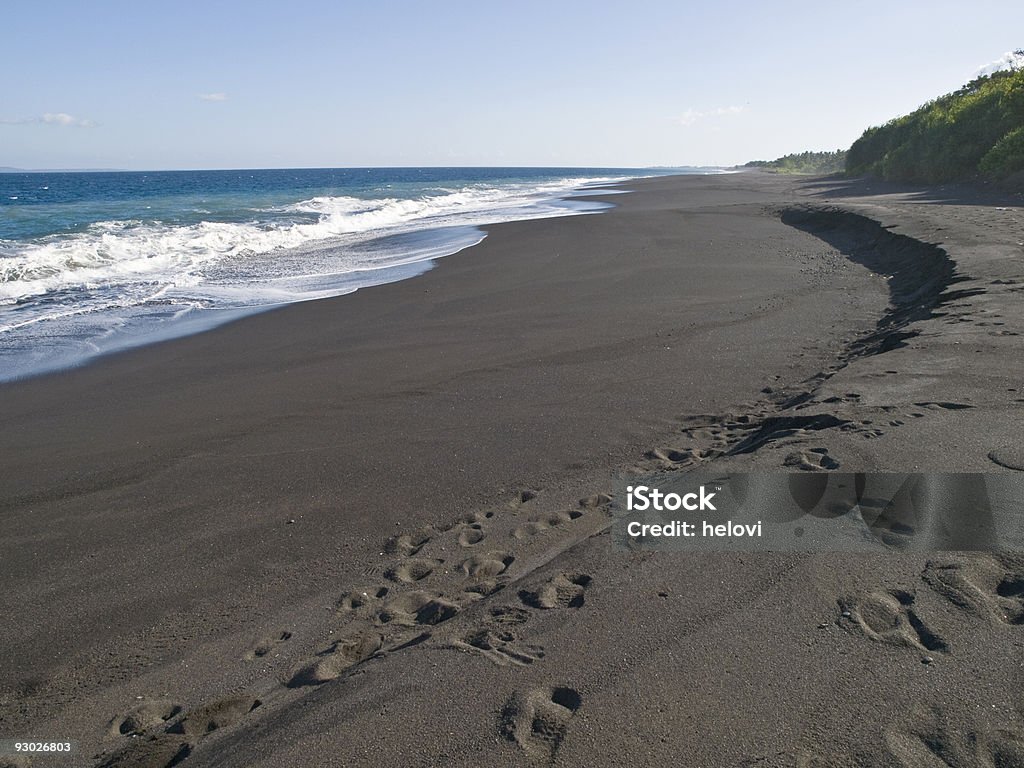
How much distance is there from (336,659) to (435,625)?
1.36 feet

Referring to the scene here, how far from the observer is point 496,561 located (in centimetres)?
341

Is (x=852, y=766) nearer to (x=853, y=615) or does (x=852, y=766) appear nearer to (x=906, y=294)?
(x=853, y=615)

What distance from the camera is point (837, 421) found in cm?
416

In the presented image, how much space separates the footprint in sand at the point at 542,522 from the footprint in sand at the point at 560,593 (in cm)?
65

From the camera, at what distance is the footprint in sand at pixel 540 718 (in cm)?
199

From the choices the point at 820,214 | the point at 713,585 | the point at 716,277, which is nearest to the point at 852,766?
the point at 713,585

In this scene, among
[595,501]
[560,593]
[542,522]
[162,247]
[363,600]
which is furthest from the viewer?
[162,247]

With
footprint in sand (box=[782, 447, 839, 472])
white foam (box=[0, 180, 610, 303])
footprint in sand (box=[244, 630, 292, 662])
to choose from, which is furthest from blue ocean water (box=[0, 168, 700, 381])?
footprint in sand (box=[782, 447, 839, 472])

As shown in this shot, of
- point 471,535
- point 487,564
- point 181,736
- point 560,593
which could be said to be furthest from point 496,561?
point 181,736

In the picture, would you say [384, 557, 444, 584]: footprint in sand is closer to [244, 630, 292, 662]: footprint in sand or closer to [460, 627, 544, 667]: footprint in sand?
[244, 630, 292, 662]: footprint in sand

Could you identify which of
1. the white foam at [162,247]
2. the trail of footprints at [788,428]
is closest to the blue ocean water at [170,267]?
the white foam at [162,247]

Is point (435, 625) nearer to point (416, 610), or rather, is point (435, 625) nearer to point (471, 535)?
point (416, 610)

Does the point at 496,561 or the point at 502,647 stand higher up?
the point at 502,647

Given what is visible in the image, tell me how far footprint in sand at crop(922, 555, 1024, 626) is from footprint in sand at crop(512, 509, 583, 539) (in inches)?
67.8
